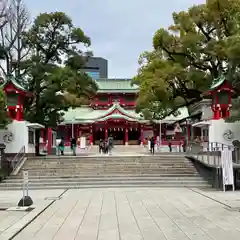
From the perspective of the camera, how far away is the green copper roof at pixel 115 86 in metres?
62.9

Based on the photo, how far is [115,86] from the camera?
2559 inches

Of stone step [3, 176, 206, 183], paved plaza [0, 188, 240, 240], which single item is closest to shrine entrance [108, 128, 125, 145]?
stone step [3, 176, 206, 183]

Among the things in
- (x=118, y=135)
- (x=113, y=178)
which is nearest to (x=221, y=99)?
(x=113, y=178)

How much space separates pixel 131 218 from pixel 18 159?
1676 cm

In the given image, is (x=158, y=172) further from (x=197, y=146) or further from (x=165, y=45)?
(x=165, y=45)

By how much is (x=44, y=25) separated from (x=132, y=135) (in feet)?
97.8

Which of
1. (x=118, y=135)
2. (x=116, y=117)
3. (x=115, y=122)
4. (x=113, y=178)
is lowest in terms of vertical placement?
(x=113, y=178)

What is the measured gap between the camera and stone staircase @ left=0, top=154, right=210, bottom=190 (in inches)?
931

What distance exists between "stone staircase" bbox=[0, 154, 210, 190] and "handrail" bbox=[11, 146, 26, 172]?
47cm

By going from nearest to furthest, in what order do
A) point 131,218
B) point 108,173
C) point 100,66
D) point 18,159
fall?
point 131,218 < point 108,173 < point 18,159 < point 100,66

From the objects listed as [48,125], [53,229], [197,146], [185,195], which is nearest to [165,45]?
[197,146]

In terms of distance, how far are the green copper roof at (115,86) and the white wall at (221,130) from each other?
33.8 metres

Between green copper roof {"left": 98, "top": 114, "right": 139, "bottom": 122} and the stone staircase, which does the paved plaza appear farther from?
green copper roof {"left": 98, "top": 114, "right": 139, "bottom": 122}

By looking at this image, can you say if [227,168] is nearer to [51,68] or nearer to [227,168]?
[227,168]
